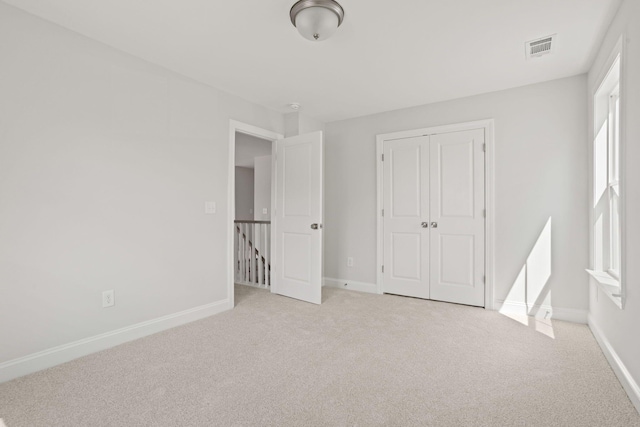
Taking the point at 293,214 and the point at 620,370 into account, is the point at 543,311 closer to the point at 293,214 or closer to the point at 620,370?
the point at 620,370

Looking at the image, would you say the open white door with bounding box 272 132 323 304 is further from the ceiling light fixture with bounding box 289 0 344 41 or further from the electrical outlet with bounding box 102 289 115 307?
the electrical outlet with bounding box 102 289 115 307

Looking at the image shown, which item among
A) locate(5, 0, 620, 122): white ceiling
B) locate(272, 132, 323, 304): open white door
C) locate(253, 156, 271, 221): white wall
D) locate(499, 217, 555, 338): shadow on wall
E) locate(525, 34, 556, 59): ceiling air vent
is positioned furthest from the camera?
locate(253, 156, 271, 221): white wall

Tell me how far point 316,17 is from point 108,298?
2529 mm

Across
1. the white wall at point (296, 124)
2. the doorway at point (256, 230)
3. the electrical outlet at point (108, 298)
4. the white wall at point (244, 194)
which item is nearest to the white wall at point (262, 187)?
the doorway at point (256, 230)

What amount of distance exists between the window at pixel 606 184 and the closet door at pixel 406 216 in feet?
4.99

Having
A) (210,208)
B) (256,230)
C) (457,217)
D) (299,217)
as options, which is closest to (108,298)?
(210,208)

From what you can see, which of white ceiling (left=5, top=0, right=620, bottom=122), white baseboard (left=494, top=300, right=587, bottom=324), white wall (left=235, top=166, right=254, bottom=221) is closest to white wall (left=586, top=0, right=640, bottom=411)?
white ceiling (left=5, top=0, right=620, bottom=122)

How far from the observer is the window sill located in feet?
6.67

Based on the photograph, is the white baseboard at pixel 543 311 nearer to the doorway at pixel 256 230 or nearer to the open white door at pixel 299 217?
the open white door at pixel 299 217

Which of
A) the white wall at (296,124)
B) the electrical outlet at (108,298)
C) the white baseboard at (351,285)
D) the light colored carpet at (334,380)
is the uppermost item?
the white wall at (296,124)

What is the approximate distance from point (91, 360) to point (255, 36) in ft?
8.55

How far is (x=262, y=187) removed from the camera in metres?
6.37

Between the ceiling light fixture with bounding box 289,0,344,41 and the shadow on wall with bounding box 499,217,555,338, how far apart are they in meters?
2.77

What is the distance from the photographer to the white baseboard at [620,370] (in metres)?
1.71
